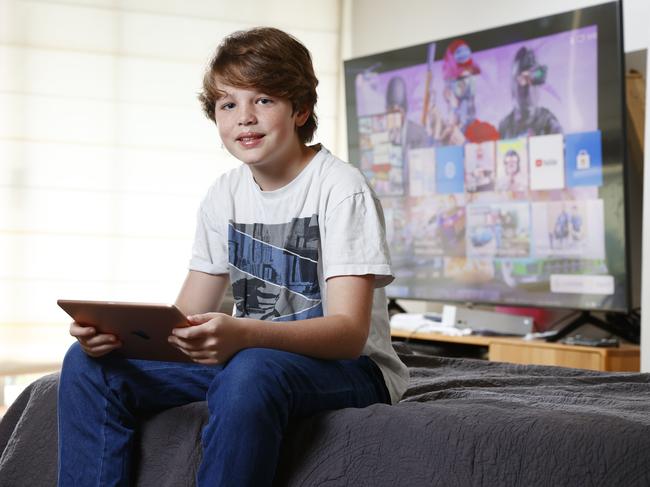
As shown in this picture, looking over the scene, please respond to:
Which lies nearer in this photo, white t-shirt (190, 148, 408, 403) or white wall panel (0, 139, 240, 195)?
white t-shirt (190, 148, 408, 403)

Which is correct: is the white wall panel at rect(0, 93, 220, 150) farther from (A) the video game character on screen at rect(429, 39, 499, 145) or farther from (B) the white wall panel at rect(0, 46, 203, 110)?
(A) the video game character on screen at rect(429, 39, 499, 145)

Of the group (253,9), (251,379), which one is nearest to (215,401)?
(251,379)

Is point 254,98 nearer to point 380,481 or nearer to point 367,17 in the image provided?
point 380,481

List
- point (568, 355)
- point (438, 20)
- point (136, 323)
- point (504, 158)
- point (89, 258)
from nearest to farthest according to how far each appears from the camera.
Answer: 1. point (136, 323)
2. point (568, 355)
3. point (504, 158)
4. point (438, 20)
5. point (89, 258)

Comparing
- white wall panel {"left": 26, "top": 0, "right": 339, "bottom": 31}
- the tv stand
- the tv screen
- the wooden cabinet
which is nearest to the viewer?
the wooden cabinet

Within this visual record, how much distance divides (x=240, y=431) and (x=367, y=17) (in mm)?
3919

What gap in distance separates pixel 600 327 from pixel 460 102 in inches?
40.6

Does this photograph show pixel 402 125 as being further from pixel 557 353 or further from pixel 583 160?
pixel 557 353

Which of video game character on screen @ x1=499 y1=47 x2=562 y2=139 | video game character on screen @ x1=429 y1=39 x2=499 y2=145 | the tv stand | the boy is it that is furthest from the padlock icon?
the boy

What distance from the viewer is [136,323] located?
1494 mm

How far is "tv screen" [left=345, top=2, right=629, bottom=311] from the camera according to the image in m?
3.31

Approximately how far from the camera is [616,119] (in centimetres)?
327

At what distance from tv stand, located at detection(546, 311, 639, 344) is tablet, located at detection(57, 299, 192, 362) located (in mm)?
2118

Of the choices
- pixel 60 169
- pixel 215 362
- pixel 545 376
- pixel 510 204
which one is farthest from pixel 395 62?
pixel 215 362
